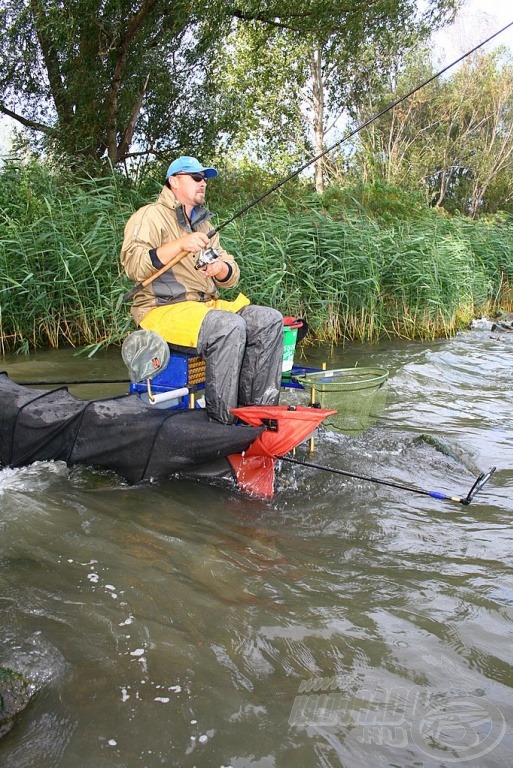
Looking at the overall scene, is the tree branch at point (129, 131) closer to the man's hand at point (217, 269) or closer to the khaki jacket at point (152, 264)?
the khaki jacket at point (152, 264)

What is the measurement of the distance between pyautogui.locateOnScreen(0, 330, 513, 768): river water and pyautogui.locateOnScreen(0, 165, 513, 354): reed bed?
143 inches

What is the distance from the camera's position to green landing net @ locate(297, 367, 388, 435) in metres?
4.09

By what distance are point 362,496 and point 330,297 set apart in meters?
4.87

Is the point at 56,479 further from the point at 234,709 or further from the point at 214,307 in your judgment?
the point at 234,709

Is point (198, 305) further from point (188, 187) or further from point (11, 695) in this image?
point (11, 695)

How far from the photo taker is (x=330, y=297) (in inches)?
330

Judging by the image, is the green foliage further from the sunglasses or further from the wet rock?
the wet rock

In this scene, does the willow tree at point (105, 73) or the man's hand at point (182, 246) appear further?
the willow tree at point (105, 73)

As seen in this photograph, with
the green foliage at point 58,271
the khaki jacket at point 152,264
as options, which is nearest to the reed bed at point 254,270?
the green foliage at point 58,271

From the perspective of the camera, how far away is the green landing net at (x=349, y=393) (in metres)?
4.09

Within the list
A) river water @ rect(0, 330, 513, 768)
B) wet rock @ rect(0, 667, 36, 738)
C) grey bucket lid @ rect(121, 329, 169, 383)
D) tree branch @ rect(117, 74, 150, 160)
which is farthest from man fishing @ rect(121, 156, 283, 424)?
tree branch @ rect(117, 74, 150, 160)

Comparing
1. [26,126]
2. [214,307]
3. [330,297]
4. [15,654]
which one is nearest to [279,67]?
[26,126]

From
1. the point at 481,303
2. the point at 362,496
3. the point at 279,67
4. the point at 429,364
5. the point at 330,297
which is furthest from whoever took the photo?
the point at 279,67

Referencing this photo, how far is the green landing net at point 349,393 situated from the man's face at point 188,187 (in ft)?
4.12
